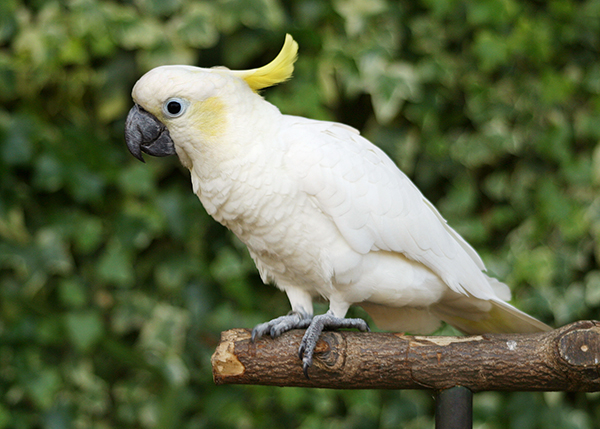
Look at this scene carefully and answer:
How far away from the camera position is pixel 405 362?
0.99 meters

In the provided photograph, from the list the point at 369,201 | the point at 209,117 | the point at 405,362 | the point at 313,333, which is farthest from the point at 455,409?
the point at 209,117

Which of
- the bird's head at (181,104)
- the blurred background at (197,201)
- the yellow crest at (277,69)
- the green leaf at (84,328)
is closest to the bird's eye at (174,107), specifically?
the bird's head at (181,104)

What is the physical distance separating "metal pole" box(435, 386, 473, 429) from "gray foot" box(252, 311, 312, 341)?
0.29m

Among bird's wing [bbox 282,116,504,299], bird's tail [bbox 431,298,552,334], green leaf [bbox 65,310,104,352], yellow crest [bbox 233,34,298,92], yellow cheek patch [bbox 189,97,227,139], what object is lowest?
green leaf [bbox 65,310,104,352]

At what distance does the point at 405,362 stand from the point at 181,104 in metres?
0.59

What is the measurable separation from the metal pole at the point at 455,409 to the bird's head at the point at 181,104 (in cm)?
61

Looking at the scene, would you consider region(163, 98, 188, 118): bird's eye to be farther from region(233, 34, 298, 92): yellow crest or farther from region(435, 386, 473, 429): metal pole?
region(435, 386, 473, 429): metal pole

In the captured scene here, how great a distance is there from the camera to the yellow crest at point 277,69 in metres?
1.05

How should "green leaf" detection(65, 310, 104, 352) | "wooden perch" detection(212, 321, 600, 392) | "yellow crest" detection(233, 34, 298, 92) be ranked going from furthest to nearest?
"green leaf" detection(65, 310, 104, 352) < "yellow crest" detection(233, 34, 298, 92) < "wooden perch" detection(212, 321, 600, 392)

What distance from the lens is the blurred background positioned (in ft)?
5.22

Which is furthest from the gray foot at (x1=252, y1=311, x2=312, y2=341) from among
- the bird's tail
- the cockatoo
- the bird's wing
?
the bird's tail

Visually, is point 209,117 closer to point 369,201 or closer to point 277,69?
point 277,69

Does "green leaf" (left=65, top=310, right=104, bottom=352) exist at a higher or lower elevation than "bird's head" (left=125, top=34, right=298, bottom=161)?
lower

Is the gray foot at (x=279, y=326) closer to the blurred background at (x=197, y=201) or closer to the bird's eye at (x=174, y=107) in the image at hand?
the bird's eye at (x=174, y=107)
